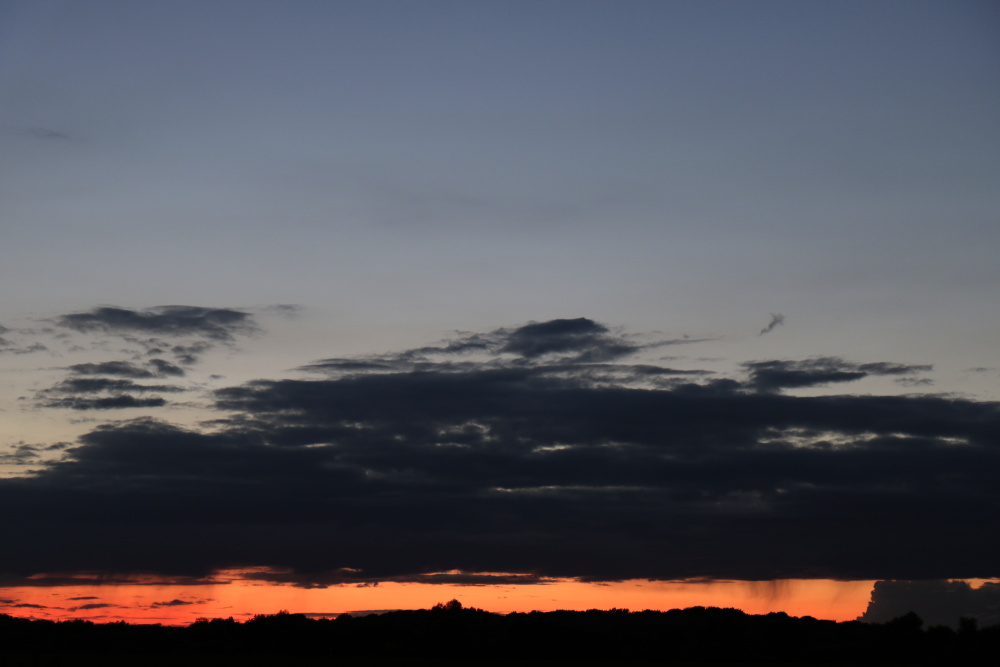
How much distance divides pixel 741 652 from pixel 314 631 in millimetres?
63698

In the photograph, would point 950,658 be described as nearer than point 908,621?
Yes

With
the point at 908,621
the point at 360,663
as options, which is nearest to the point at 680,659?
the point at 908,621

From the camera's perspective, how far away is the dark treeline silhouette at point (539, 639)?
134000 millimetres

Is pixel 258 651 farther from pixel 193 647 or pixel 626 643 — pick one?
pixel 626 643

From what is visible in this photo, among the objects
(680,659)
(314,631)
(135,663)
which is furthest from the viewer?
(314,631)

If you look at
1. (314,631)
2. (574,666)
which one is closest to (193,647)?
(314,631)

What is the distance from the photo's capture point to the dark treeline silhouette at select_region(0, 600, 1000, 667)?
134 meters

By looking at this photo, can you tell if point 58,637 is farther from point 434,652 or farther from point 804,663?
point 804,663

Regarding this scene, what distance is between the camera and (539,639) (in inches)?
5738

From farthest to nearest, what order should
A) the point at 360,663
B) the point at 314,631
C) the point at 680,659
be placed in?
the point at 314,631
the point at 680,659
the point at 360,663

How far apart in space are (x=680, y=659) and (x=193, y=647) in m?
68.0

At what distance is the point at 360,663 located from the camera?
12481cm

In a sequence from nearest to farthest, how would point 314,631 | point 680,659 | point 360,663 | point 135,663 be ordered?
point 135,663 → point 360,663 → point 680,659 → point 314,631

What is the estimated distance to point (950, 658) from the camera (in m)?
130
